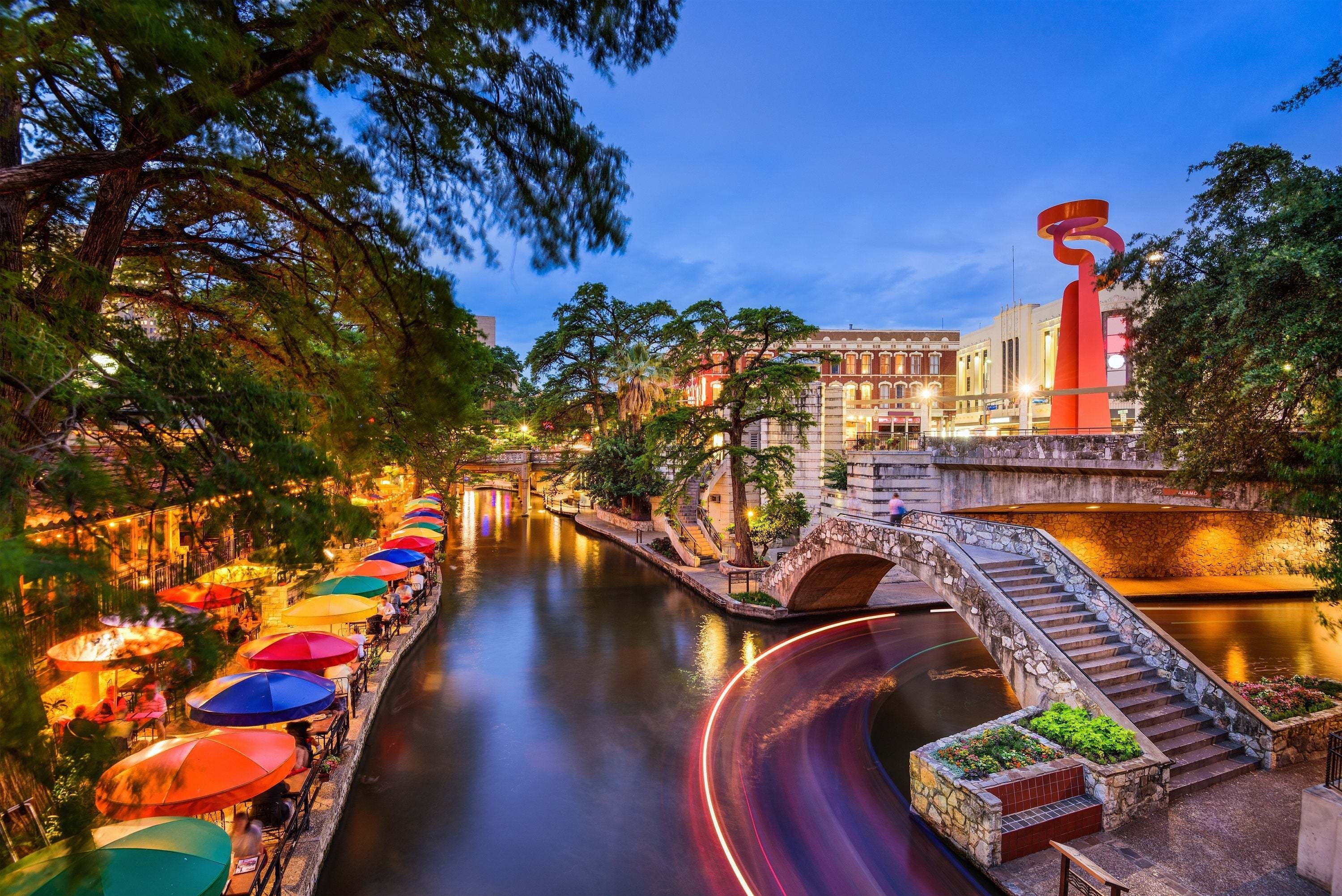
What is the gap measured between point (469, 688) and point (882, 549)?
10.2m

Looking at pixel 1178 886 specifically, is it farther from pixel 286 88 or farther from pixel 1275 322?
pixel 286 88

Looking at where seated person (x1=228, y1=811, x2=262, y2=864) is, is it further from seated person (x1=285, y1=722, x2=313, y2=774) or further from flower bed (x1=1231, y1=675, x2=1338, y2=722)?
flower bed (x1=1231, y1=675, x2=1338, y2=722)

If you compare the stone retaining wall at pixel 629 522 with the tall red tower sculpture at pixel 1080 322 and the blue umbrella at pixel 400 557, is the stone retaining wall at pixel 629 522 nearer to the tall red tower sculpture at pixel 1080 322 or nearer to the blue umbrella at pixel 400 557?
the blue umbrella at pixel 400 557

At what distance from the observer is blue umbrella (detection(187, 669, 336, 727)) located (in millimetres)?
8094

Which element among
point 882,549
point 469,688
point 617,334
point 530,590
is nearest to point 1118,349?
point 617,334

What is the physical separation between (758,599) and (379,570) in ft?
36.6

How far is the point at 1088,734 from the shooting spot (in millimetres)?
8930

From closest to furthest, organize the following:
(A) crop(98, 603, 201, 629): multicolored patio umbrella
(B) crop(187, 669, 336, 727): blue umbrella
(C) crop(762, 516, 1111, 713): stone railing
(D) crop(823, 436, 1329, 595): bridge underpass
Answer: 1. (A) crop(98, 603, 201, 629): multicolored patio umbrella
2. (B) crop(187, 669, 336, 727): blue umbrella
3. (C) crop(762, 516, 1111, 713): stone railing
4. (D) crop(823, 436, 1329, 595): bridge underpass

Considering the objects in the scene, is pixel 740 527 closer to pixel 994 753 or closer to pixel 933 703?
pixel 933 703

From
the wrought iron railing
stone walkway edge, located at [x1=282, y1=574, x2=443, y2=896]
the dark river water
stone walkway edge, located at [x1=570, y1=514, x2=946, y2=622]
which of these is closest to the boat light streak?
the dark river water

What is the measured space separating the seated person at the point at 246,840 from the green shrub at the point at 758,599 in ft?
46.8

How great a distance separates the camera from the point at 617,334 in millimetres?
40375

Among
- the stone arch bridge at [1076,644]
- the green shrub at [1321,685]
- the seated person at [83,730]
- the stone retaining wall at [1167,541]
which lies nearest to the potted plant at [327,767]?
the seated person at [83,730]

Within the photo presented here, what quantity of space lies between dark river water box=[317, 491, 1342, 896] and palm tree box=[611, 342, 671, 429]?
47.7 ft
